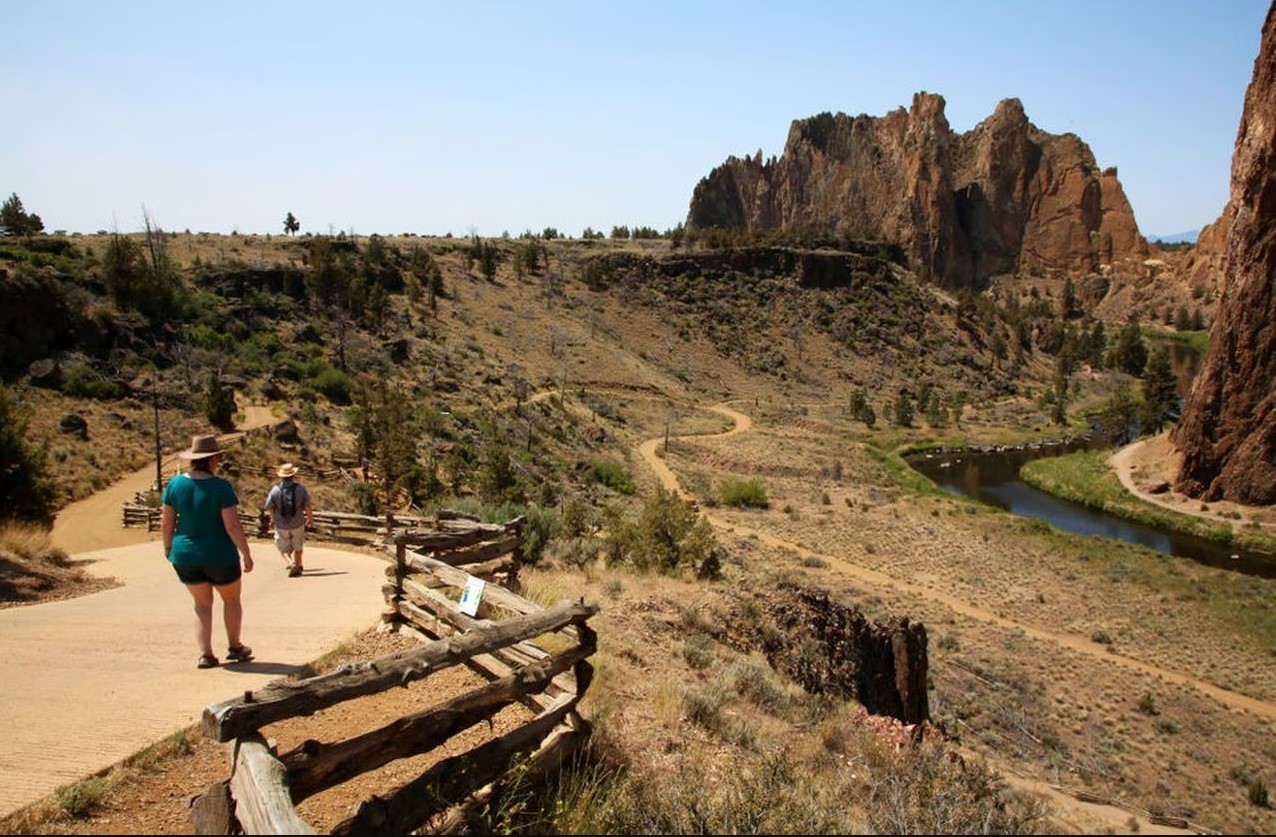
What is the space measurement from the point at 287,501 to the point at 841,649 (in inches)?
382

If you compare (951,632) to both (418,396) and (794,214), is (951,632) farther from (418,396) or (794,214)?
(794,214)

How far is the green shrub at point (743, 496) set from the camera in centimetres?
4544

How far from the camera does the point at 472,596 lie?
778 cm

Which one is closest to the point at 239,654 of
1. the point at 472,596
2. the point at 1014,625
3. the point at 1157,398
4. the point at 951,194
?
the point at 472,596

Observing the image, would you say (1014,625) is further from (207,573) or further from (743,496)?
(207,573)

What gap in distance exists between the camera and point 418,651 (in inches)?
213

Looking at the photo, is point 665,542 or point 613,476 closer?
point 665,542

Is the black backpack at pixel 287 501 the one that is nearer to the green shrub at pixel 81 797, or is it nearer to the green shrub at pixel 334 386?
the green shrub at pixel 81 797

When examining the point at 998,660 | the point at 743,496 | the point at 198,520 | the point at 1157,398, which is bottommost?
the point at 743,496

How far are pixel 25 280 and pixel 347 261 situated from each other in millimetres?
30474

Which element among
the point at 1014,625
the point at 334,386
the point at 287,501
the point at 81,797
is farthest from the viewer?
the point at 334,386

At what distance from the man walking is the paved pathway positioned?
1.45ft

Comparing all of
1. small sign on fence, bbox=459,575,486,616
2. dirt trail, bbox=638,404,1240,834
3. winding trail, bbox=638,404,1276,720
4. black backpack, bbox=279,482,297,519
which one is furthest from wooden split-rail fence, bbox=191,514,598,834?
winding trail, bbox=638,404,1276,720

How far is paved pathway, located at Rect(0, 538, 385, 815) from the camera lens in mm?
5723
